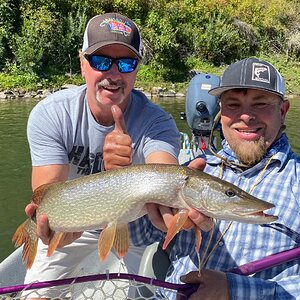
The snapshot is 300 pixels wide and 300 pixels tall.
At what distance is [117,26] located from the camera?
9.43 feet

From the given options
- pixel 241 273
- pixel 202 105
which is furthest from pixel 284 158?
pixel 202 105

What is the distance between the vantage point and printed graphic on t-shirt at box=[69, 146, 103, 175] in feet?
10.0

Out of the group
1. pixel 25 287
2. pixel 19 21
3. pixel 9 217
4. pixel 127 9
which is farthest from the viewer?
pixel 127 9

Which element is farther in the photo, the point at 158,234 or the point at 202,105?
the point at 202,105

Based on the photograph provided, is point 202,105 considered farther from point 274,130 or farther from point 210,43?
point 210,43

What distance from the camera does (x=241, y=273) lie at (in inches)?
88.1

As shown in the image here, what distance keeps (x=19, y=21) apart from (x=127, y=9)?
256 inches

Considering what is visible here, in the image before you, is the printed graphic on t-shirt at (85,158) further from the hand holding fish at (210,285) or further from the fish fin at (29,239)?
the hand holding fish at (210,285)

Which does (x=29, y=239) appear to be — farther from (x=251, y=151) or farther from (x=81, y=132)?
(x=251, y=151)

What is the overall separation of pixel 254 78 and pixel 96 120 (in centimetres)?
105

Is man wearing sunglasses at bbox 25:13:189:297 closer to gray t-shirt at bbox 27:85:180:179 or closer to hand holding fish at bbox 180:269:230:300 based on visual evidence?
gray t-shirt at bbox 27:85:180:179

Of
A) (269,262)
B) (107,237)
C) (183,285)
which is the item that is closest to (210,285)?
(183,285)

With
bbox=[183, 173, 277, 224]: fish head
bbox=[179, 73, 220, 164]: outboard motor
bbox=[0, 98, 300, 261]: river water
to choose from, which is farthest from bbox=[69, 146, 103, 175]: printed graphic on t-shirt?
bbox=[0, 98, 300, 261]: river water

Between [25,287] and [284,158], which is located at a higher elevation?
[284,158]
